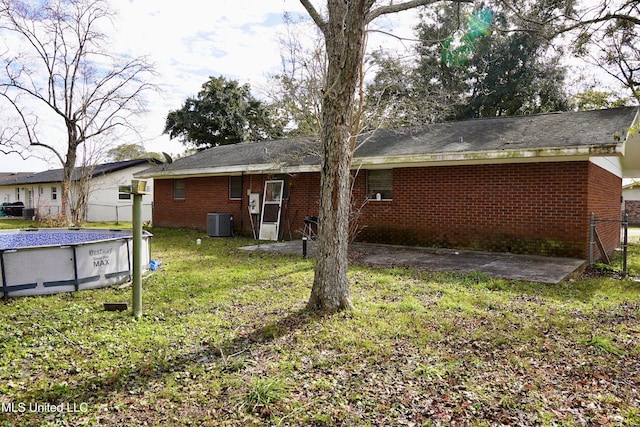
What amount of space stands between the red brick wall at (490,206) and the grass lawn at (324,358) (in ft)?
10.1

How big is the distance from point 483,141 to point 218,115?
2421 cm

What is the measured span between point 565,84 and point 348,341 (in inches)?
975

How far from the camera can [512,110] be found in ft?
81.9

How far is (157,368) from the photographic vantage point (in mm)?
3463

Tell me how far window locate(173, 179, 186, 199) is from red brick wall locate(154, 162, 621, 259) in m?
5.87

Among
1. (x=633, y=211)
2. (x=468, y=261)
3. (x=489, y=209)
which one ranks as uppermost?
(x=489, y=209)

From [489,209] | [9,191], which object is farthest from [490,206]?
[9,191]

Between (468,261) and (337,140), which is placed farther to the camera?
(468,261)

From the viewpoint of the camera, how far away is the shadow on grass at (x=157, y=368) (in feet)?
9.82

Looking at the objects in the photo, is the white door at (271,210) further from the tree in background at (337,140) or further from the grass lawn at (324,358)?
the tree in background at (337,140)

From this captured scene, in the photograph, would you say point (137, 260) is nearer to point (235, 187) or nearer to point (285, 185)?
point (285, 185)

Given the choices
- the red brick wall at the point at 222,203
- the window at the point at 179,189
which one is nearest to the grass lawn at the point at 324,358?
the red brick wall at the point at 222,203

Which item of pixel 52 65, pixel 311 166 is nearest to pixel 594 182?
pixel 311 166

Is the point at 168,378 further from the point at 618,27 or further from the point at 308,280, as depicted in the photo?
the point at 618,27
